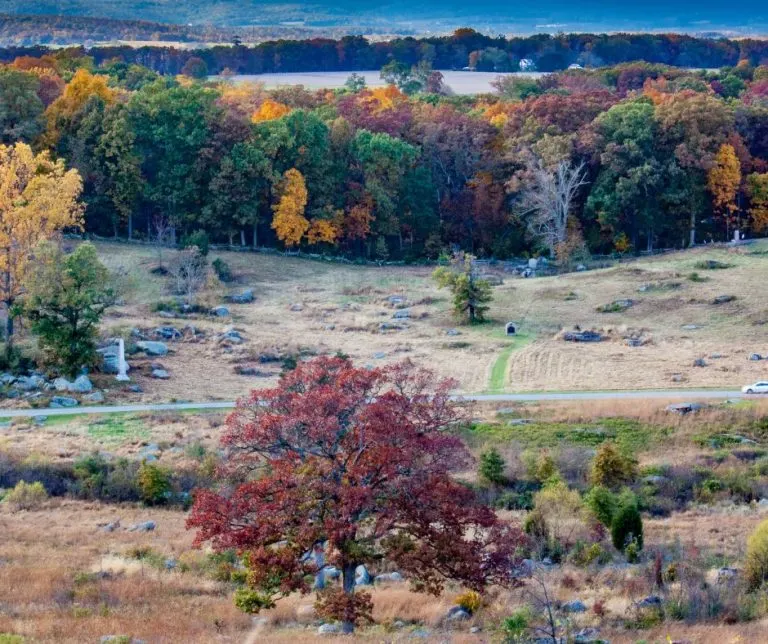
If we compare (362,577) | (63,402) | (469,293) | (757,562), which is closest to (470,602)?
(362,577)

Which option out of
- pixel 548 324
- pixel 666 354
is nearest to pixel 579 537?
pixel 666 354

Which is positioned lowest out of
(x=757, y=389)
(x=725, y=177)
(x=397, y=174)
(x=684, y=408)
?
(x=684, y=408)

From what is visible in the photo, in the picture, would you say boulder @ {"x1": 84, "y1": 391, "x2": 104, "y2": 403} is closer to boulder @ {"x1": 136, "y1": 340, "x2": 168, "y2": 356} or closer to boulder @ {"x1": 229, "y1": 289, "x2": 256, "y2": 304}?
boulder @ {"x1": 136, "y1": 340, "x2": 168, "y2": 356}

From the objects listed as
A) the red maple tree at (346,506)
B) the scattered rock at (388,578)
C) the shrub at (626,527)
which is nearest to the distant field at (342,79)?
the shrub at (626,527)

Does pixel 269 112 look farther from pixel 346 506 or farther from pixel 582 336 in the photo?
pixel 346 506

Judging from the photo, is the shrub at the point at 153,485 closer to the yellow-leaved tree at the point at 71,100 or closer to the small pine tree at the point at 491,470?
the small pine tree at the point at 491,470
